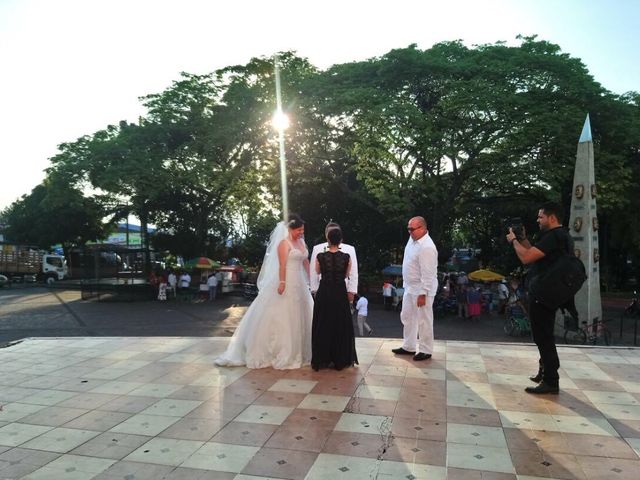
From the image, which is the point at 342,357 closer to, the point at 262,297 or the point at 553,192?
the point at 262,297

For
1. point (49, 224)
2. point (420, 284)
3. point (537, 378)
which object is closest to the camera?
point (537, 378)

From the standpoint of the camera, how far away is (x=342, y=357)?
5785 millimetres

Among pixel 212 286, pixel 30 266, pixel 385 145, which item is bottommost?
pixel 212 286

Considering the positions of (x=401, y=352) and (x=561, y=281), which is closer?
(x=561, y=281)

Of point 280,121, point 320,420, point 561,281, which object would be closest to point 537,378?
point 561,281

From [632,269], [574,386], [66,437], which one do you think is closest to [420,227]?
[574,386]

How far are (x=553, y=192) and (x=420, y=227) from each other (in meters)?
16.6

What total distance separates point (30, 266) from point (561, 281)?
38.3 metres

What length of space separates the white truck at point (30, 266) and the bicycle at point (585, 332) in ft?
106

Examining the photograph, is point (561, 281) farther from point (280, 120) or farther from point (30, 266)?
point (30, 266)

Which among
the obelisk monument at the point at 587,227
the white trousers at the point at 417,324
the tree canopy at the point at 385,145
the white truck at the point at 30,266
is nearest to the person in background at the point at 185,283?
the tree canopy at the point at 385,145

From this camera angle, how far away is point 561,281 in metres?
4.68

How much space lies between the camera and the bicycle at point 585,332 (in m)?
12.7

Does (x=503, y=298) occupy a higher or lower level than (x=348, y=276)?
lower
